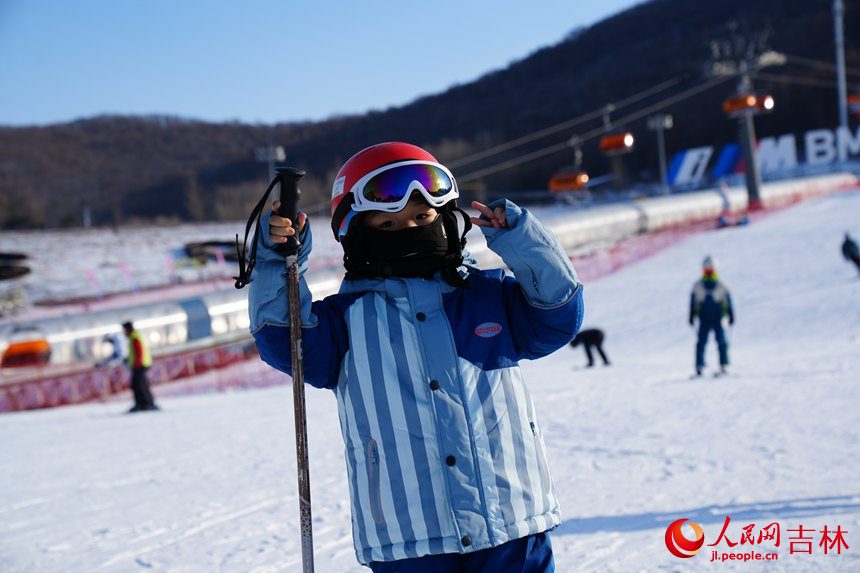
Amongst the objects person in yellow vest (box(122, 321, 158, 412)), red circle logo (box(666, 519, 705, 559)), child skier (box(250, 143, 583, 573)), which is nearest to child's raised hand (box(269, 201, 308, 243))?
child skier (box(250, 143, 583, 573))

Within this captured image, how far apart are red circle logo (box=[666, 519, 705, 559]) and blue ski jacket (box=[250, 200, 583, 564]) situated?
6.11 ft

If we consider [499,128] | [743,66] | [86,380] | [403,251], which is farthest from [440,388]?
[499,128]

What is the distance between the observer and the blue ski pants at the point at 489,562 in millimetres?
1952

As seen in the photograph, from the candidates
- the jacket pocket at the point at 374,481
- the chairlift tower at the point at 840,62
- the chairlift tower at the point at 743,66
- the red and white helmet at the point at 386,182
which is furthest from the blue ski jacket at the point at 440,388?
the chairlift tower at the point at 840,62

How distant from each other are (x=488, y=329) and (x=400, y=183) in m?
0.43

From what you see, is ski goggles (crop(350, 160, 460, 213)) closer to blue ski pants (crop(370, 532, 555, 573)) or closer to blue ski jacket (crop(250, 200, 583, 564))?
blue ski jacket (crop(250, 200, 583, 564))

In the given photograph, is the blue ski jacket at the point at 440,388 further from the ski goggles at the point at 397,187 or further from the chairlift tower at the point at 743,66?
the chairlift tower at the point at 743,66

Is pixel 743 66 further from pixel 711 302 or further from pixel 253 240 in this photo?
pixel 253 240

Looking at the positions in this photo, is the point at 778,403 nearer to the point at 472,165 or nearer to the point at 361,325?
the point at 361,325

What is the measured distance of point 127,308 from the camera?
Answer: 19.9 m

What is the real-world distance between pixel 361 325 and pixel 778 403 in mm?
6192

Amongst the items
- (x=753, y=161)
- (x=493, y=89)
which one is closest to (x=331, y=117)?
(x=493, y=89)

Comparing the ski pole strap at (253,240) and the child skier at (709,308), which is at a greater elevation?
the ski pole strap at (253,240)

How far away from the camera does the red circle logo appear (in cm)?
364
